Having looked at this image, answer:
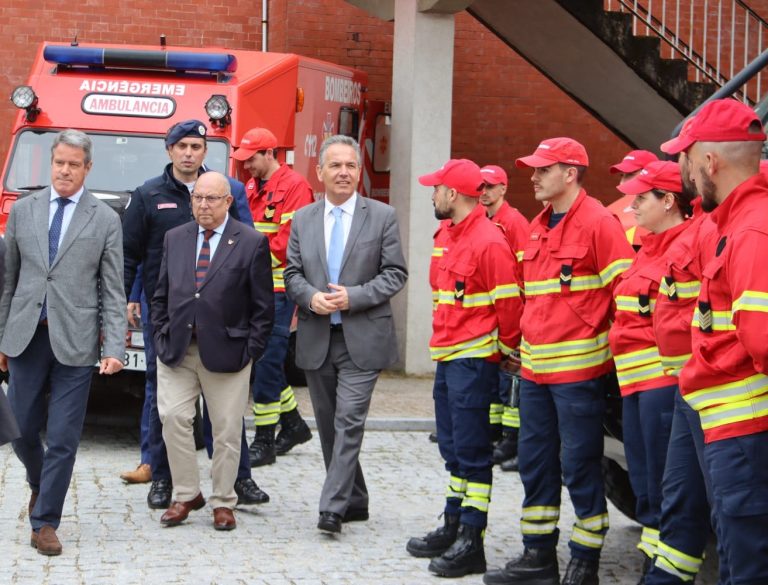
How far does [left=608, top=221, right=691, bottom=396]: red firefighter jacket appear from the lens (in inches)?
227

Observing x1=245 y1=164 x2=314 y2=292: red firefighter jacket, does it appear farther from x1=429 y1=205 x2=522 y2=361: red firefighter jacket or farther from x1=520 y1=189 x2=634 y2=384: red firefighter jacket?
x1=520 y1=189 x2=634 y2=384: red firefighter jacket

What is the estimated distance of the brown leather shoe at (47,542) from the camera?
6645 mm

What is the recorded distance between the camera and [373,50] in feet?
49.9


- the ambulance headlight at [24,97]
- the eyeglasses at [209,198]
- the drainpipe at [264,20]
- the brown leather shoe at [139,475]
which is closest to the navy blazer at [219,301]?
the eyeglasses at [209,198]

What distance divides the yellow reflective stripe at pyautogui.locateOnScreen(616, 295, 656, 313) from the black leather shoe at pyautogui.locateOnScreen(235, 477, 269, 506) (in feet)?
9.28

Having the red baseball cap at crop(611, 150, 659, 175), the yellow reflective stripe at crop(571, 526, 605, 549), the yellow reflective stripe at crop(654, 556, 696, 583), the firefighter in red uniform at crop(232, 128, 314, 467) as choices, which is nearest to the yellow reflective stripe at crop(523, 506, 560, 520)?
the yellow reflective stripe at crop(571, 526, 605, 549)

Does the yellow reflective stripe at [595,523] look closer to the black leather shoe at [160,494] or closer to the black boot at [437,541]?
the black boot at [437,541]

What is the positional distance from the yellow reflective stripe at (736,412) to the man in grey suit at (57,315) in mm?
3346

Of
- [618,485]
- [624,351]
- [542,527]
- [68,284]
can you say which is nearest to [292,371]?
[68,284]

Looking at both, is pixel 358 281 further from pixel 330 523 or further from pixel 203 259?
pixel 330 523

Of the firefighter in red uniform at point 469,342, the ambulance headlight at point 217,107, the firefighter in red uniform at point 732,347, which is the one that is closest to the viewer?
the firefighter in red uniform at point 732,347

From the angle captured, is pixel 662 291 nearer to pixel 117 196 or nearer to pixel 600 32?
pixel 117 196

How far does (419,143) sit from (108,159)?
3.56 metres

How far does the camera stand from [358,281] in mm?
7352
